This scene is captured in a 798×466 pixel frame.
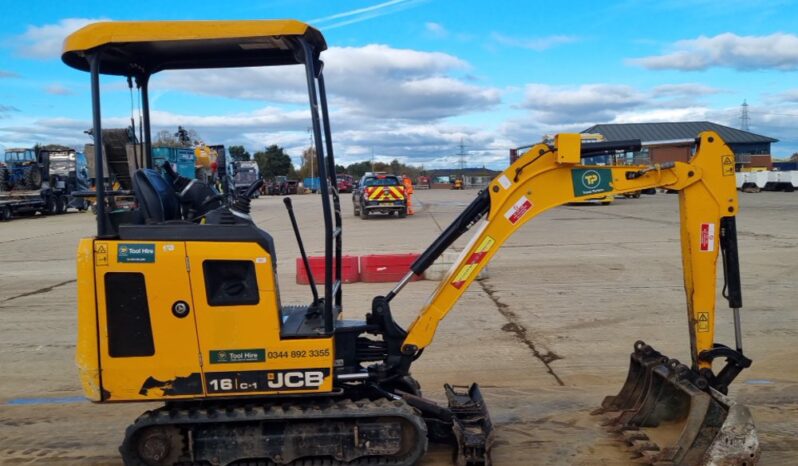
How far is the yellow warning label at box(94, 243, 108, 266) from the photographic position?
3.80m

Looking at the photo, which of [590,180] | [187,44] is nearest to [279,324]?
[187,44]

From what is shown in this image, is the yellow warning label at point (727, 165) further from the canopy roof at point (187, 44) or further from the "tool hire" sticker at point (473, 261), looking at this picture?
the canopy roof at point (187, 44)

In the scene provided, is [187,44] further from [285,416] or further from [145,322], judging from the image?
[285,416]

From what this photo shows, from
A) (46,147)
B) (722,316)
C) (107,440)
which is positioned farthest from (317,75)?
(46,147)

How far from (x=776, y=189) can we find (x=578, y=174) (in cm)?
4852

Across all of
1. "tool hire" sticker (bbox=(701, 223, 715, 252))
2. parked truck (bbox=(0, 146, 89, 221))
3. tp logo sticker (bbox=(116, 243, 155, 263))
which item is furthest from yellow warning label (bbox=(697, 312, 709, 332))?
parked truck (bbox=(0, 146, 89, 221))

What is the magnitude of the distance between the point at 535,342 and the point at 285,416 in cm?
426

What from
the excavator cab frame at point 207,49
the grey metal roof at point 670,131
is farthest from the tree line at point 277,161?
the grey metal roof at point 670,131

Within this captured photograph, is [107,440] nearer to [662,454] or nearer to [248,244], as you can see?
[248,244]

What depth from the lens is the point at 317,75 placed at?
458 cm

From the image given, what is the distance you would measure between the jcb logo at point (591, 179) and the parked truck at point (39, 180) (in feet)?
104

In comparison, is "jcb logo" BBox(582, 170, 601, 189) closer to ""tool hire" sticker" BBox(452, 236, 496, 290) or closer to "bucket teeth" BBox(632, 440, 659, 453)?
""tool hire" sticker" BBox(452, 236, 496, 290)

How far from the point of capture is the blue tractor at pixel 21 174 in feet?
109

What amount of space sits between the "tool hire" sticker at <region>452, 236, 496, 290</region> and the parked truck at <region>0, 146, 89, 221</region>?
103 feet
